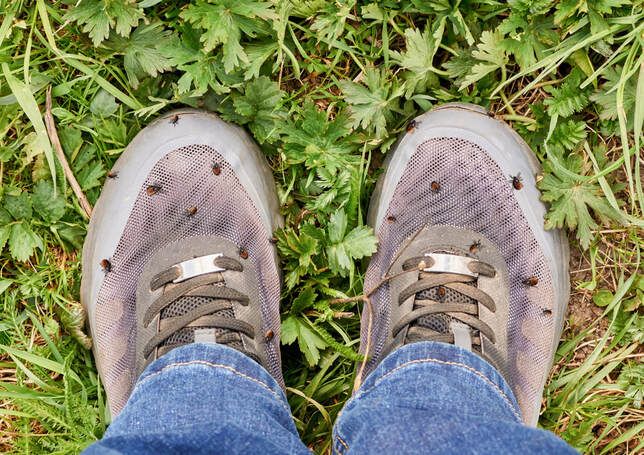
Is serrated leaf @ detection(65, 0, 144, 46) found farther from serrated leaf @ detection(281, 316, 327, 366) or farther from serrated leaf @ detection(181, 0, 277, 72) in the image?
serrated leaf @ detection(281, 316, 327, 366)

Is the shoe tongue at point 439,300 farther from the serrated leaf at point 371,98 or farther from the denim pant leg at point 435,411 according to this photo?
the serrated leaf at point 371,98

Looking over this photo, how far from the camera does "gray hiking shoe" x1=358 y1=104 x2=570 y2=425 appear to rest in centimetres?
231

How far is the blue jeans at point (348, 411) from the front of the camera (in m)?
1.52

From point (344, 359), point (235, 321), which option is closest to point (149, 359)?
point (235, 321)

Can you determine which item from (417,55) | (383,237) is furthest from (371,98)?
(383,237)

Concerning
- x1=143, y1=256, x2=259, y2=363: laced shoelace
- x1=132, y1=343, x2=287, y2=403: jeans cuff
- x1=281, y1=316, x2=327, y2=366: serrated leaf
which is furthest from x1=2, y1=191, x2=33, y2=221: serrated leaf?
x1=281, y1=316, x2=327, y2=366: serrated leaf

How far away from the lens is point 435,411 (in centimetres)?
167

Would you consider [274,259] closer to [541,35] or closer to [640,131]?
[541,35]

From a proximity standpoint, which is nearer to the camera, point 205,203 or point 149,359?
point 149,359

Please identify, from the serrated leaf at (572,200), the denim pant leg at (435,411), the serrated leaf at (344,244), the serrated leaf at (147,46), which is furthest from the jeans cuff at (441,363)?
the serrated leaf at (147,46)

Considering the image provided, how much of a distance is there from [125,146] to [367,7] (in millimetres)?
994

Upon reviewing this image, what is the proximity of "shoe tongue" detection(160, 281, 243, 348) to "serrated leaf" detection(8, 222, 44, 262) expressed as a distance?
574 mm

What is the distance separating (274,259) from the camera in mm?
2422

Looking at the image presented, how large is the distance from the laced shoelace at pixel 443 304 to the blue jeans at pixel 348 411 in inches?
4.3
